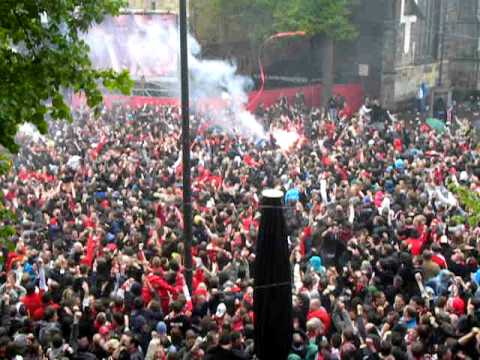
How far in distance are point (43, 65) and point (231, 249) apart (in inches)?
258

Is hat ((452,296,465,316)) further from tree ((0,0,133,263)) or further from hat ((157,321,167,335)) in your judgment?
tree ((0,0,133,263))

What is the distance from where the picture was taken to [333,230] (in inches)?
537

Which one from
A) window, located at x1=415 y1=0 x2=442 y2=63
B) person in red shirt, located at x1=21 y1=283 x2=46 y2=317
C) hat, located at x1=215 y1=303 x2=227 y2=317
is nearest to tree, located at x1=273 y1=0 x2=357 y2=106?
window, located at x1=415 y1=0 x2=442 y2=63

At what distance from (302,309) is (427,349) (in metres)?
1.86

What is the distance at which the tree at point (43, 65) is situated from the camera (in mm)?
7289

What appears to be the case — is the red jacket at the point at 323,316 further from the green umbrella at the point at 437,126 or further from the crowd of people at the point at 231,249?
the green umbrella at the point at 437,126

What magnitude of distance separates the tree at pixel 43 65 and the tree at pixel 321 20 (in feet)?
92.2

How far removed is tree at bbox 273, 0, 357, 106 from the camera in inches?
1382

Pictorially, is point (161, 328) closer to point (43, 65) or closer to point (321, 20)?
point (43, 65)

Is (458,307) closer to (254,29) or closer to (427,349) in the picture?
(427,349)

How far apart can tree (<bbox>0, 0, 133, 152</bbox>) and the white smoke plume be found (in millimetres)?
23512

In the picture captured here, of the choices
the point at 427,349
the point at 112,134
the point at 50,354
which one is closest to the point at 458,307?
the point at 427,349

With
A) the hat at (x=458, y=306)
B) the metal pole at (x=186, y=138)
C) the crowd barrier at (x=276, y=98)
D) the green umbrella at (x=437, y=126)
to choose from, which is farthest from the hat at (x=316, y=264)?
the crowd barrier at (x=276, y=98)

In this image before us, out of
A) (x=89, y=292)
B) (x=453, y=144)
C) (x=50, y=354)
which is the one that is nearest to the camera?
(x=50, y=354)
